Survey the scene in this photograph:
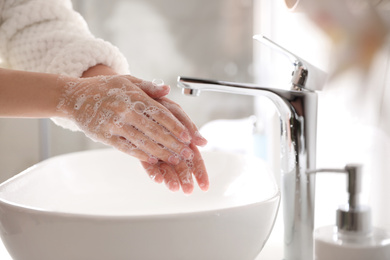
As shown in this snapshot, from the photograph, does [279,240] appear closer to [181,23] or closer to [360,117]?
[360,117]

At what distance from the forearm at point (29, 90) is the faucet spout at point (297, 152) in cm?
19

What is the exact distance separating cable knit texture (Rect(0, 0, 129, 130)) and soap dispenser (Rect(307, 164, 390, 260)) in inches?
18.4

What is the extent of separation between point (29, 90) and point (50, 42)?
0.84 feet

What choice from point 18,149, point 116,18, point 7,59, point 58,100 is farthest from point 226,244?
point 116,18

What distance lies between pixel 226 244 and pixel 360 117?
0.73 feet

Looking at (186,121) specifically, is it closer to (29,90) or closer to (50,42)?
(29,90)

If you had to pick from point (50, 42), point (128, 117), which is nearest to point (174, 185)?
point (128, 117)

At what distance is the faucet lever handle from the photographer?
0.50 meters

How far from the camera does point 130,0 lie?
77.5 inches

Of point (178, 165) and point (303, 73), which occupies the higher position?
point (303, 73)

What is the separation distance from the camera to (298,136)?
1.66 feet

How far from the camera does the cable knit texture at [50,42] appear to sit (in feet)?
2.48

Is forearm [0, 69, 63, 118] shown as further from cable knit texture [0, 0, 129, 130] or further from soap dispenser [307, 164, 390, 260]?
soap dispenser [307, 164, 390, 260]

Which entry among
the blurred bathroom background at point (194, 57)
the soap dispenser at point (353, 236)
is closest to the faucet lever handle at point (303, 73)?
the soap dispenser at point (353, 236)
